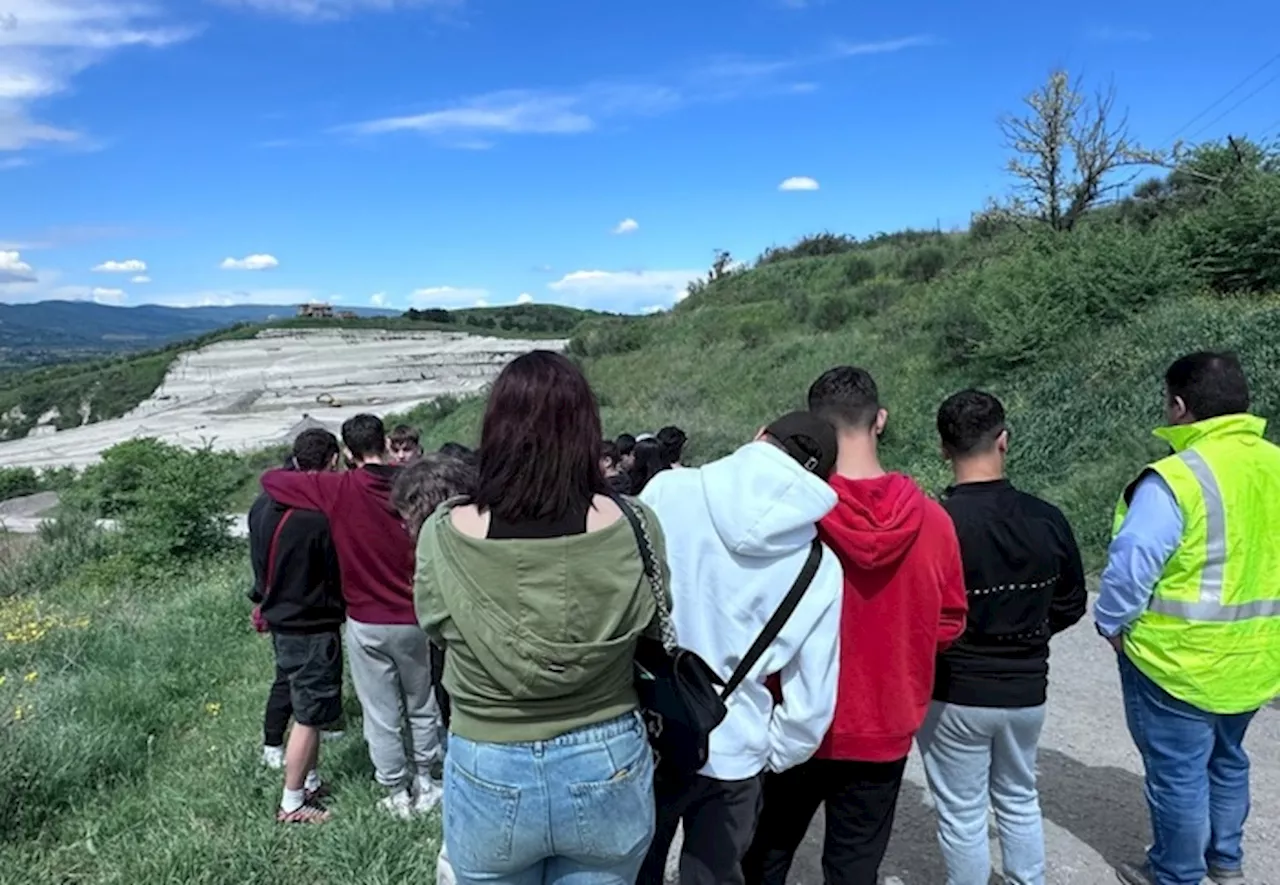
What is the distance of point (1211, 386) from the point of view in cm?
309

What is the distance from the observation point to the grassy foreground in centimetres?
371

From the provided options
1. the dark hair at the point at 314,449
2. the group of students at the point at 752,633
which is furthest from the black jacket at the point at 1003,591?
the dark hair at the point at 314,449

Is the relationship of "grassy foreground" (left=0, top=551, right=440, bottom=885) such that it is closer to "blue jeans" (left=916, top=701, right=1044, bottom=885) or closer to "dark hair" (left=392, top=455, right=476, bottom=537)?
"dark hair" (left=392, top=455, right=476, bottom=537)

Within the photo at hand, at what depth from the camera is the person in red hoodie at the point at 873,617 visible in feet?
8.38

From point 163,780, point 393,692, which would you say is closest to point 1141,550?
point 393,692

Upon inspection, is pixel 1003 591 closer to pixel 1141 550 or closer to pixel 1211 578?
pixel 1141 550

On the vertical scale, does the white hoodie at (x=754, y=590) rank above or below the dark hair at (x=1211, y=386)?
below

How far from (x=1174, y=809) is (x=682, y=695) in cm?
217

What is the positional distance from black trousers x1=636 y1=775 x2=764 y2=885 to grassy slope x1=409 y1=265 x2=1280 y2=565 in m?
6.88

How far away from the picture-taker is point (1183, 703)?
10.3 ft

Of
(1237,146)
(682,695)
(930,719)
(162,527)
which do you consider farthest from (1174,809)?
(1237,146)

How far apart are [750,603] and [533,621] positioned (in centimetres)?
67

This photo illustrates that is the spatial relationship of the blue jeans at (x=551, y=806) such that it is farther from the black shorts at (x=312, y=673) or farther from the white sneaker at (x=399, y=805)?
the black shorts at (x=312, y=673)

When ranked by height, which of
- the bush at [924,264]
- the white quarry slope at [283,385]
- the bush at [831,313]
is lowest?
the white quarry slope at [283,385]
